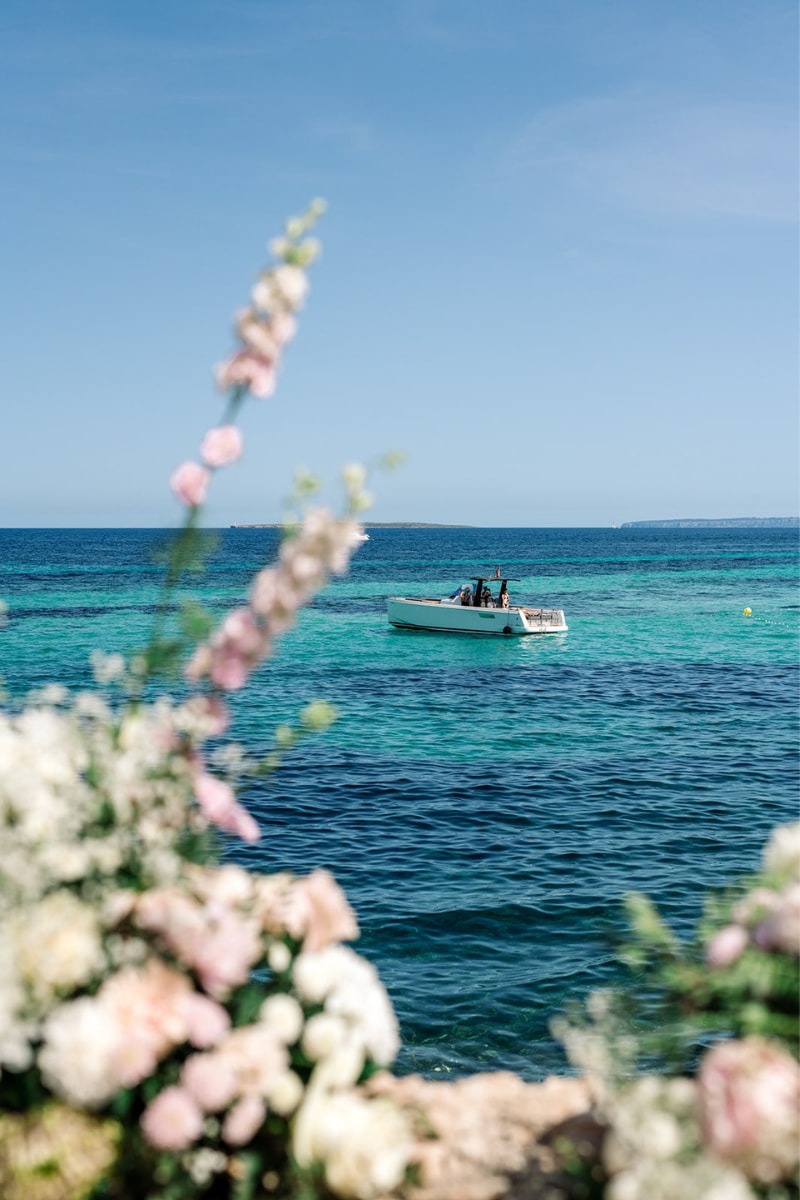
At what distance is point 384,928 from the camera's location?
13.1 meters

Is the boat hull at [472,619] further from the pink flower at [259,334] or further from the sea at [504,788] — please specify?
the pink flower at [259,334]

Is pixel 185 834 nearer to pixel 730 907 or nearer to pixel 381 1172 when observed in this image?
pixel 381 1172

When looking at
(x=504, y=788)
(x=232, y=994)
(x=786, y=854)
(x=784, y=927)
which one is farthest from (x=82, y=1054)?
(x=504, y=788)

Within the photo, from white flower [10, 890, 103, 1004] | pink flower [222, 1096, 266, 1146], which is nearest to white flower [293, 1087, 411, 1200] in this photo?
pink flower [222, 1096, 266, 1146]

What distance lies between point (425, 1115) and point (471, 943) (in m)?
9.62

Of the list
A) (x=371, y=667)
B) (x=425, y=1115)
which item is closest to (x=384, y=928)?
(x=425, y=1115)

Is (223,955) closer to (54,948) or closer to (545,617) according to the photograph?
(54,948)

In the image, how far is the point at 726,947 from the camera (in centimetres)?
303

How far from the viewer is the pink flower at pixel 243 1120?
120 inches

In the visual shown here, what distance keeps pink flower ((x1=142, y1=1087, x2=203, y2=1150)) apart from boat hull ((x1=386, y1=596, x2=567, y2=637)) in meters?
40.5

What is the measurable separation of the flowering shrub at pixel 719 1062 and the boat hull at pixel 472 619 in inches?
1576

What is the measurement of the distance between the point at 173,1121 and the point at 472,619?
41103mm

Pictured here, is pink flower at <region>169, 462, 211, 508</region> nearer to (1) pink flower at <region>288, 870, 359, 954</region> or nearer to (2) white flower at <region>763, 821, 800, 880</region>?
(1) pink flower at <region>288, 870, 359, 954</region>

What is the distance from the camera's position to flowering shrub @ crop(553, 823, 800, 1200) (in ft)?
8.53
